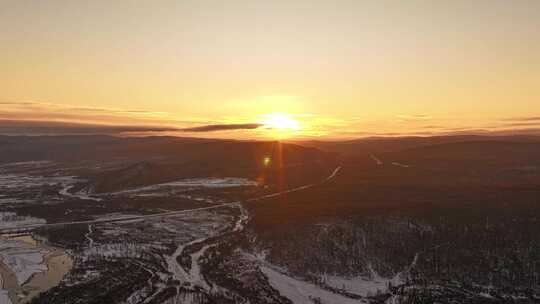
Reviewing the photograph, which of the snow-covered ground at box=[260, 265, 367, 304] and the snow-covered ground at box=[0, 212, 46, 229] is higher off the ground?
the snow-covered ground at box=[260, 265, 367, 304]

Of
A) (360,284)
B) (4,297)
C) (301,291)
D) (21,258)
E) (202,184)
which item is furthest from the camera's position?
(202,184)

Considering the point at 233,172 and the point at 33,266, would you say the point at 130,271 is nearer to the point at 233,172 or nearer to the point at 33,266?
the point at 33,266

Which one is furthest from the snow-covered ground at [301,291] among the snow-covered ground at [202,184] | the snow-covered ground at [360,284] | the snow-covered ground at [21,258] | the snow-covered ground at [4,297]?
the snow-covered ground at [202,184]

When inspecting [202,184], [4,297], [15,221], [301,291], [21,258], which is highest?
[301,291]

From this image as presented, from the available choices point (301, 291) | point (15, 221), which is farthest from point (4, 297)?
point (15, 221)

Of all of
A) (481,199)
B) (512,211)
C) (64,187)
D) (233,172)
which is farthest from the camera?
(233,172)

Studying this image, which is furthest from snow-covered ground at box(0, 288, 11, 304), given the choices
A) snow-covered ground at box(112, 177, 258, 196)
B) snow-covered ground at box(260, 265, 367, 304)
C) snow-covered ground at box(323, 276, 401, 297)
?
snow-covered ground at box(112, 177, 258, 196)

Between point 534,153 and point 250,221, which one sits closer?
point 250,221

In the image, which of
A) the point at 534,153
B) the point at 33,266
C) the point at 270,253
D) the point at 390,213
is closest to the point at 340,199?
the point at 390,213

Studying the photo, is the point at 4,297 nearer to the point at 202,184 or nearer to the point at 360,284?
the point at 360,284

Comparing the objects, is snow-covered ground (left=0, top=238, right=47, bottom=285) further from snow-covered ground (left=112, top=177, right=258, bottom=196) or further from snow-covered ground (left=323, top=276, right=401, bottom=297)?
snow-covered ground (left=112, top=177, right=258, bottom=196)

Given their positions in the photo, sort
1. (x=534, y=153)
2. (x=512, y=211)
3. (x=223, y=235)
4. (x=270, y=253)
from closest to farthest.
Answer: (x=270, y=253) < (x=223, y=235) < (x=512, y=211) < (x=534, y=153)
